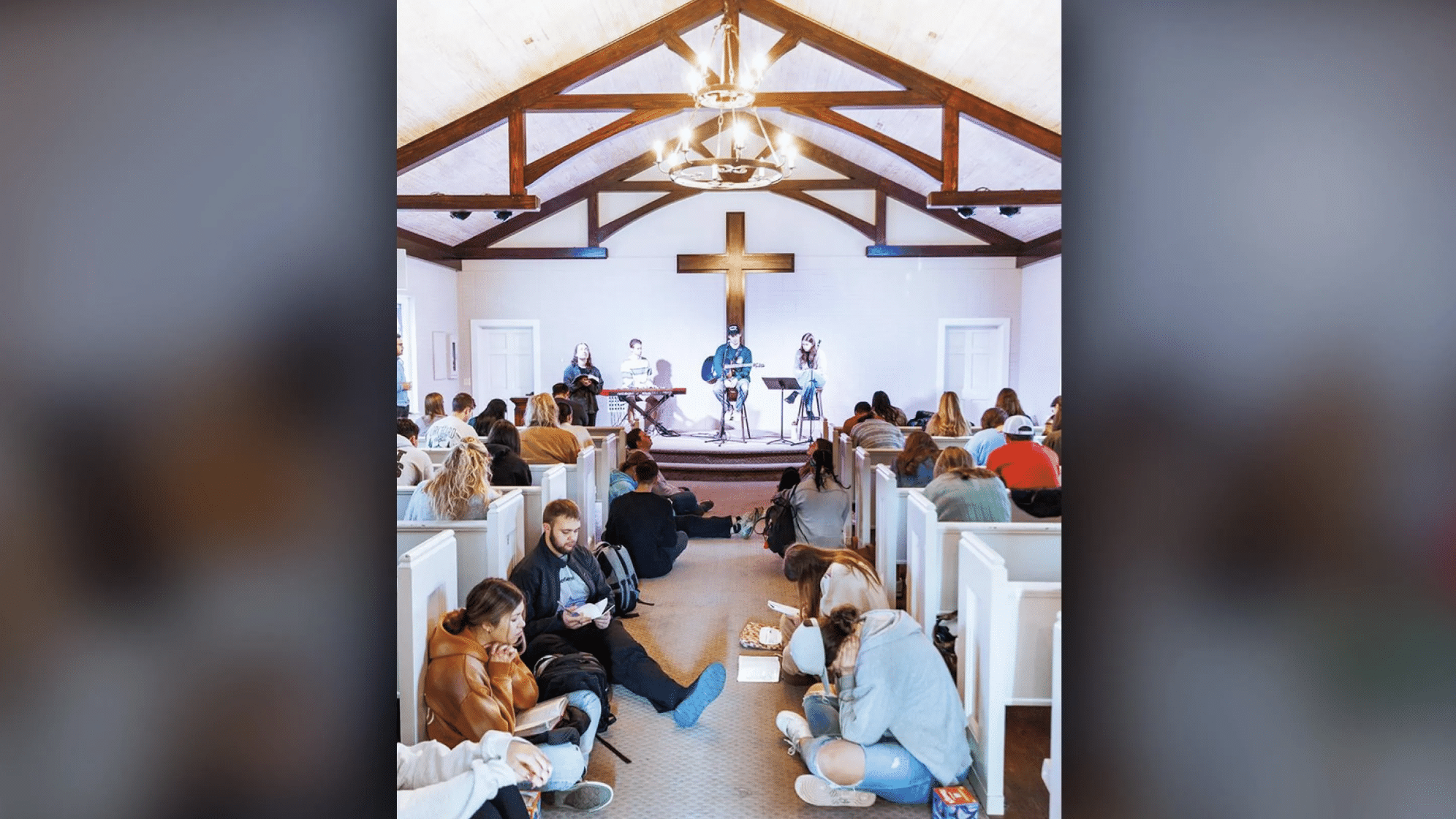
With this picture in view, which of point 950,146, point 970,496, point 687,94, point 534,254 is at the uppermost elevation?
point 687,94

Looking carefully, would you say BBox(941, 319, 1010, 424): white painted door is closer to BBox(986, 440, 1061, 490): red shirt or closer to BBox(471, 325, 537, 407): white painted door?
BBox(471, 325, 537, 407): white painted door

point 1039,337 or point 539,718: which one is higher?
point 1039,337

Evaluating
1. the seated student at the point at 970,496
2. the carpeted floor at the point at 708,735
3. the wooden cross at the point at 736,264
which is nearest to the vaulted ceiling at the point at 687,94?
the wooden cross at the point at 736,264

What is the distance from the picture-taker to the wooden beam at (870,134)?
24.3ft

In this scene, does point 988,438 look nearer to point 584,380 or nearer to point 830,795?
point 830,795

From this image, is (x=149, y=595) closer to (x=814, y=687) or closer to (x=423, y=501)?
(x=814, y=687)

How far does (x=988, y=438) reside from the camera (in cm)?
486

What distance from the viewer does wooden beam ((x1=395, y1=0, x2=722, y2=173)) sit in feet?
22.0

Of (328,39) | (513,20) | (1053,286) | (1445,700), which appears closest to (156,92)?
(328,39)

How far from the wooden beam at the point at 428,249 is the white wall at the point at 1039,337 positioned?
24.0 ft

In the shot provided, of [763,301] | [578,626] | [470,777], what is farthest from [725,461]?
[470,777]

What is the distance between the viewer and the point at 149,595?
365mm

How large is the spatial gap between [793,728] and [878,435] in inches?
121

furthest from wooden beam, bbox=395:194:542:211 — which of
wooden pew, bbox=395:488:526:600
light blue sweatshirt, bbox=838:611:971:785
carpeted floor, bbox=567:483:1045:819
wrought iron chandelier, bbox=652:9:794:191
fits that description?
light blue sweatshirt, bbox=838:611:971:785
